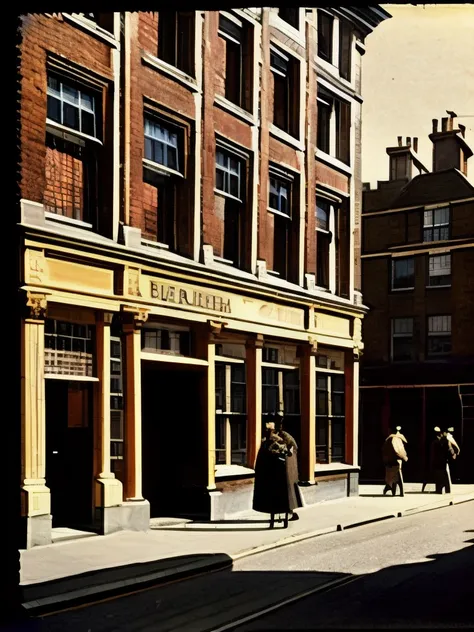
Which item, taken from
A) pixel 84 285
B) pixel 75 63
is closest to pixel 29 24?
pixel 75 63

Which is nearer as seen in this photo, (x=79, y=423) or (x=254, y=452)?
(x=79, y=423)

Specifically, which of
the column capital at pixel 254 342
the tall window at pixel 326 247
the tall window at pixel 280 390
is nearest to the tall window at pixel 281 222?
the tall window at pixel 326 247

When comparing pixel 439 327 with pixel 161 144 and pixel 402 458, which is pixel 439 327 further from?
pixel 161 144

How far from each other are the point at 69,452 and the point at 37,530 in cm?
203

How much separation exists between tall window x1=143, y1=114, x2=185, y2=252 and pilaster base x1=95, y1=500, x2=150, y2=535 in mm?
4741

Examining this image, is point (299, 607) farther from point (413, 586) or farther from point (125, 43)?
point (125, 43)

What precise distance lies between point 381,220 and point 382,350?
5.14 meters

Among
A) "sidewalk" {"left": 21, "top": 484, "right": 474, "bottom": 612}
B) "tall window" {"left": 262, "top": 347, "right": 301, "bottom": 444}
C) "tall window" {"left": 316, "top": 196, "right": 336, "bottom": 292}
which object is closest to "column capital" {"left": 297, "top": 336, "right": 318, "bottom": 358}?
"tall window" {"left": 262, "top": 347, "right": 301, "bottom": 444}

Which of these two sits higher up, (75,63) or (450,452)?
(75,63)

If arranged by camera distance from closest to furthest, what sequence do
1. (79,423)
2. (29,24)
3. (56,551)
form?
(56,551) < (29,24) < (79,423)

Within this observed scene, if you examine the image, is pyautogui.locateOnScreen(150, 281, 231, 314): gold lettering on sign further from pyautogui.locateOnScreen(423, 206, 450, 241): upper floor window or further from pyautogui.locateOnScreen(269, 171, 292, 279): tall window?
pyautogui.locateOnScreen(423, 206, 450, 241): upper floor window

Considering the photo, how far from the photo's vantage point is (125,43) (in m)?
17.1

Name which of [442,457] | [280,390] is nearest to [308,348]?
[280,390]

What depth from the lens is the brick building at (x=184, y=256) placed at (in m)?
15.7
